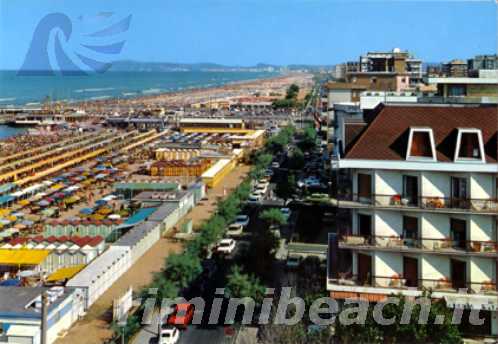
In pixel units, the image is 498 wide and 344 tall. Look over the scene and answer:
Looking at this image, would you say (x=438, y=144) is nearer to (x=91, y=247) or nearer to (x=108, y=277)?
(x=108, y=277)

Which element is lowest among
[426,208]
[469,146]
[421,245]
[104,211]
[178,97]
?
[104,211]

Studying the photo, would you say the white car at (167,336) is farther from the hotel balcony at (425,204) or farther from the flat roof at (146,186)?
the flat roof at (146,186)

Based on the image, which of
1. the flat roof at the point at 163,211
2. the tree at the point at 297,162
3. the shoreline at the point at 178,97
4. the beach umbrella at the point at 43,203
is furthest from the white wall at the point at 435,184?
the shoreline at the point at 178,97

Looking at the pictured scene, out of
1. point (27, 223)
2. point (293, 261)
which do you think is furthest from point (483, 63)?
point (27, 223)

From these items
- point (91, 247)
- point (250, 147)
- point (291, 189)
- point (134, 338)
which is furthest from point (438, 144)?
point (250, 147)

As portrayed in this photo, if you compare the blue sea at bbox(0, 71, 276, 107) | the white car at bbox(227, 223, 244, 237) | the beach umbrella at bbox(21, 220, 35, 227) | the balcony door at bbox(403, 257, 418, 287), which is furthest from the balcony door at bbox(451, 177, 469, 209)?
the blue sea at bbox(0, 71, 276, 107)

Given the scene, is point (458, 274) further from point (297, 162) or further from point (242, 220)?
point (297, 162)

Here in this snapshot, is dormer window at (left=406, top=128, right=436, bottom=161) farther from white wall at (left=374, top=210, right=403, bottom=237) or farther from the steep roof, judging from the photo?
white wall at (left=374, top=210, right=403, bottom=237)
